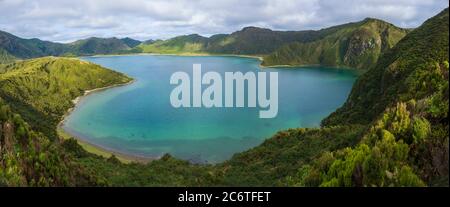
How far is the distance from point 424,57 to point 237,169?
34988 mm

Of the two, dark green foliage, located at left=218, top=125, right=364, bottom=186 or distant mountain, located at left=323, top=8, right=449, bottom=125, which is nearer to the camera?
dark green foliage, located at left=218, top=125, right=364, bottom=186

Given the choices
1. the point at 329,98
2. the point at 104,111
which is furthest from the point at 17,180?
the point at 329,98

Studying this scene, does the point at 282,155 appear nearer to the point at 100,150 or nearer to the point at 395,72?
the point at 395,72

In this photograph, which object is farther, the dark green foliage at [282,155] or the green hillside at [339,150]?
the dark green foliage at [282,155]

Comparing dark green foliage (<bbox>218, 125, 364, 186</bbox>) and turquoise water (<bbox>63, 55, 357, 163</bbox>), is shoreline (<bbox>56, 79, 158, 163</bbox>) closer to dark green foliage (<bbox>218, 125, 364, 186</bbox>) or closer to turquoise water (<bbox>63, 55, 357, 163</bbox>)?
turquoise water (<bbox>63, 55, 357, 163</bbox>)

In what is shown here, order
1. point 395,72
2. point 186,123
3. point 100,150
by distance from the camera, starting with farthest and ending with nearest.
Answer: point 186,123, point 100,150, point 395,72

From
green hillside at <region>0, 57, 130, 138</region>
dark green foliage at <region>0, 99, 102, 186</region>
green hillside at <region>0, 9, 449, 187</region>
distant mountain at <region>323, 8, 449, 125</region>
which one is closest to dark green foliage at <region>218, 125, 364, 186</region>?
green hillside at <region>0, 9, 449, 187</region>

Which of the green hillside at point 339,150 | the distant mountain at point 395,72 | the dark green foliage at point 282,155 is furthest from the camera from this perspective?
the distant mountain at point 395,72

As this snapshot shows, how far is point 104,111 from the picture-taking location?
4245 inches

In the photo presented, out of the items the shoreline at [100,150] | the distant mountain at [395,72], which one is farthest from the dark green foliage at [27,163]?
the distant mountain at [395,72]

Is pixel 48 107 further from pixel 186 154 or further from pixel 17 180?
pixel 17 180

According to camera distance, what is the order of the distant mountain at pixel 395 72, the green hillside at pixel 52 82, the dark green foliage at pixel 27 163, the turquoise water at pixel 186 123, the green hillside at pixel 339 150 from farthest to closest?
the green hillside at pixel 52 82 < the turquoise water at pixel 186 123 < the distant mountain at pixel 395 72 < the dark green foliage at pixel 27 163 < the green hillside at pixel 339 150

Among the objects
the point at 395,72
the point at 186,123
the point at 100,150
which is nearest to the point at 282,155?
the point at 395,72

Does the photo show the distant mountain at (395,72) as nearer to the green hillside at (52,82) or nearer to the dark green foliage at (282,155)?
the dark green foliage at (282,155)
